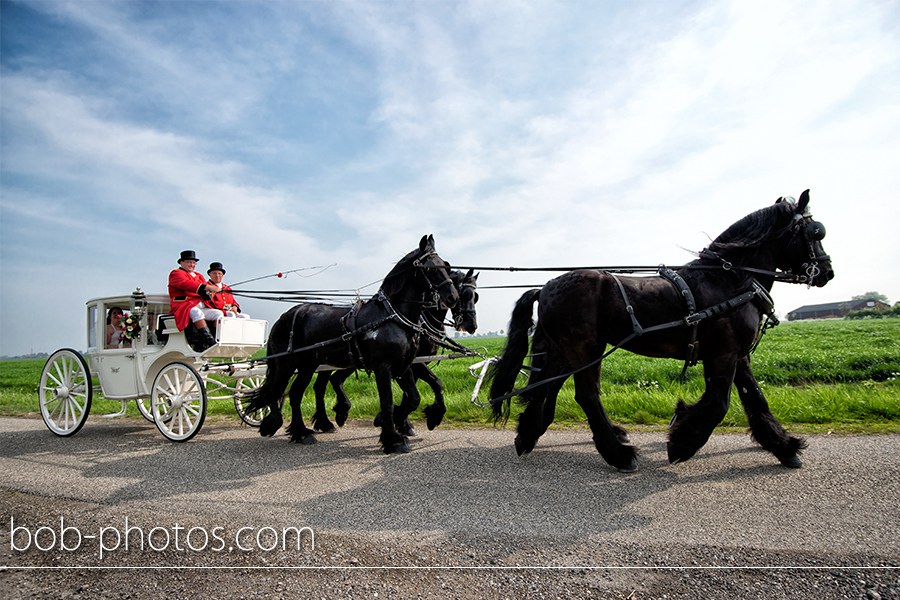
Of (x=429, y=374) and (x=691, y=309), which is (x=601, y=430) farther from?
(x=429, y=374)

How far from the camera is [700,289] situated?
4855 mm

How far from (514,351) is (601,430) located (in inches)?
52.2

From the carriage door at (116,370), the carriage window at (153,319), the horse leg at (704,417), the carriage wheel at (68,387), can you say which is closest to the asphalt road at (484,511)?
the horse leg at (704,417)

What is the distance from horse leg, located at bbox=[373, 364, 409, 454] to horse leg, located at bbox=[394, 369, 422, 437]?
0.60 meters

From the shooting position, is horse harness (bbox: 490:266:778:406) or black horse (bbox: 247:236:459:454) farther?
black horse (bbox: 247:236:459:454)

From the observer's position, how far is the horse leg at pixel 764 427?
14.6ft

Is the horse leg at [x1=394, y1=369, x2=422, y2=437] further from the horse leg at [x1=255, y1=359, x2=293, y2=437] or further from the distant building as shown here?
the distant building

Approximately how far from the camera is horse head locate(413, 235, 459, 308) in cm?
614

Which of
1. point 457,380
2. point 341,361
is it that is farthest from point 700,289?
point 457,380

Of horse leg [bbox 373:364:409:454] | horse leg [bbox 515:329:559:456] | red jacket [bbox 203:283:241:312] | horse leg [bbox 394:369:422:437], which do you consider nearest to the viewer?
horse leg [bbox 515:329:559:456]

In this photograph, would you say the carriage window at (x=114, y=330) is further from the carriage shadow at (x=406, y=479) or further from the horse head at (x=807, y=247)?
the horse head at (x=807, y=247)

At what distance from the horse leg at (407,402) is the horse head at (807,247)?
4.46m

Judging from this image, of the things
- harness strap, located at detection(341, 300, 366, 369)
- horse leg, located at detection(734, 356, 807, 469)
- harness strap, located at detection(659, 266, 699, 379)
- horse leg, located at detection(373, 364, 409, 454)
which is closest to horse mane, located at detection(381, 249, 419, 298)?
harness strap, located at detection(341, 300, 366, 369)

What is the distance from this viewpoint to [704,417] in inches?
175
